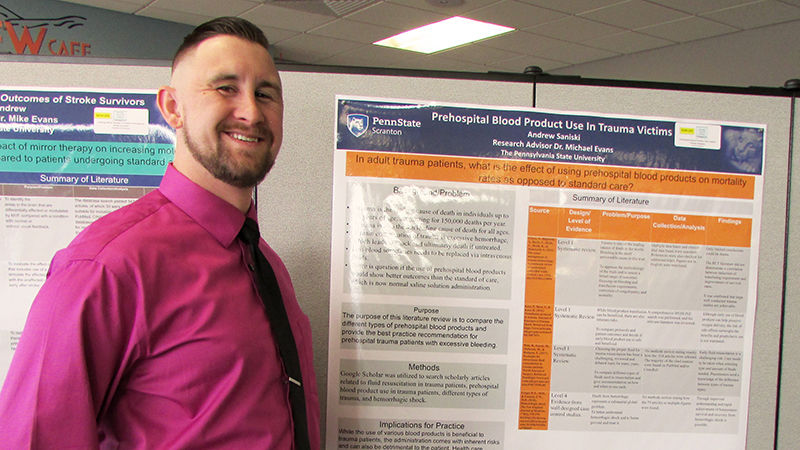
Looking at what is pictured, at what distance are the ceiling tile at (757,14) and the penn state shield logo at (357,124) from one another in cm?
427

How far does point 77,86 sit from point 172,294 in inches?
24.3

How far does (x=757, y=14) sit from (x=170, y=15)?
513 cm

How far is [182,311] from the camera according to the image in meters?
0.74

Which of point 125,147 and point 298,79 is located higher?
point 298,79

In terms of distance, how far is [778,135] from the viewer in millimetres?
1177

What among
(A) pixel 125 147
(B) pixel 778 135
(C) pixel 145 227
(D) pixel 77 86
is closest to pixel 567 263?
(B) pixel 778 135

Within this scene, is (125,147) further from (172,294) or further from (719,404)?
(719,404)

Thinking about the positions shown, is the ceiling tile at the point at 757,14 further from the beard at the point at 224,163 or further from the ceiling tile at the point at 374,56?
the beard at the point at 224,163

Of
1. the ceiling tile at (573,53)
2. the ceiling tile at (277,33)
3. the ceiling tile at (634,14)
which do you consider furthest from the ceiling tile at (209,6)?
the ceiling tile at (573,53)

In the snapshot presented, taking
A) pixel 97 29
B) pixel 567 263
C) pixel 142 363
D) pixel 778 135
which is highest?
pixel 97 29

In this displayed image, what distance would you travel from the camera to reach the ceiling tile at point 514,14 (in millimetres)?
4266

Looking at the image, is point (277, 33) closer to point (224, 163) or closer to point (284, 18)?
point (284, 18)

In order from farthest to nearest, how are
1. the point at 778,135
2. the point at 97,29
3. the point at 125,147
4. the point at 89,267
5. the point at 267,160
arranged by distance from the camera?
the point at 97,29, the point at 778,135, the point at 125,147, the point at 267,160, the point at 89,267

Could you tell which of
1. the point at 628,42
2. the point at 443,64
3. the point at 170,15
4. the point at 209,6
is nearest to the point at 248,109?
the point at 209,6
